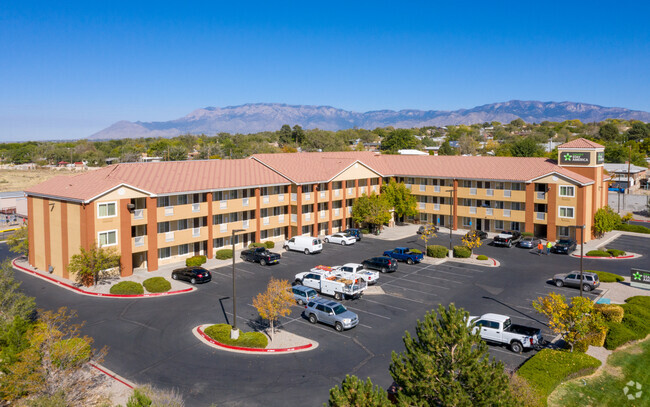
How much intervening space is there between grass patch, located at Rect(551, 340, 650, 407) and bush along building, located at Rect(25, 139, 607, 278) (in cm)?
1762

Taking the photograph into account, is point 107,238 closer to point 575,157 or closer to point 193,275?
point 193,275

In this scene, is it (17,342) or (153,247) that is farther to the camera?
(153,247)

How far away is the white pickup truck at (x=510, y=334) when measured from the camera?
106 ft

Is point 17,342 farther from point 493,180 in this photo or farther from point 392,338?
point 493,180

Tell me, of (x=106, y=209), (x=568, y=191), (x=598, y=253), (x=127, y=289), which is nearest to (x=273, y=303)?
(x=127, y=289)

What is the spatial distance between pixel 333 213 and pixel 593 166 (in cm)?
3468

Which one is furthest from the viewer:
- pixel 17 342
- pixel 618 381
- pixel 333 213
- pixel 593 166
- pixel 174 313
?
pixel 333 213

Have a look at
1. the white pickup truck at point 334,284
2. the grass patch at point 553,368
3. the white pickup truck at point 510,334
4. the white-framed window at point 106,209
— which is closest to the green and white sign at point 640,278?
the white pickup truck at point 510,334

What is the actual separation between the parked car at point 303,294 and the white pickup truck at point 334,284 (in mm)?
1928

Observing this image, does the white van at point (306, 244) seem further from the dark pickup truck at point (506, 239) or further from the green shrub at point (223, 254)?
the dark pickup truck at point (506, 239)

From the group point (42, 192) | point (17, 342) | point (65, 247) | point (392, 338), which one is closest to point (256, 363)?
point (392, 338)

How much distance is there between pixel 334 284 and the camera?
4319cm

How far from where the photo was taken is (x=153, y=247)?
5125 cm

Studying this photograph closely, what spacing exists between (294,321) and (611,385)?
20.8 metres
